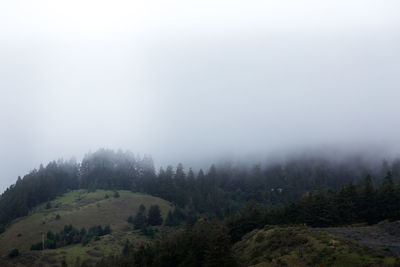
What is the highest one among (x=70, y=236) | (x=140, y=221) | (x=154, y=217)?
(x=154, y=217)

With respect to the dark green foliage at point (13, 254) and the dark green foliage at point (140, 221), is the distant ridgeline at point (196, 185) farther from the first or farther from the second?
the dark green foliage at point (13, 254)

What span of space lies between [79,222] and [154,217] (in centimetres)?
2924

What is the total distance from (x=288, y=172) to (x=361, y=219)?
121339 millimetres

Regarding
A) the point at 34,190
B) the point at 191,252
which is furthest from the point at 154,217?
the point at 191,252

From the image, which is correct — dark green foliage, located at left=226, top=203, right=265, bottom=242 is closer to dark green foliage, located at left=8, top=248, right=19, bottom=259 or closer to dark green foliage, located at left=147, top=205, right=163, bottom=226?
dark green foliage, located at left=147, top=205, right=163, bottom=226

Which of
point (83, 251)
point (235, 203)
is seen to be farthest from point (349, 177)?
point (83, 251)

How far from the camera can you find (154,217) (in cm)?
14100

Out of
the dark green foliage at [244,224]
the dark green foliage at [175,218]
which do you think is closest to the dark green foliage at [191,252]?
the dark green foliage at [244,224]

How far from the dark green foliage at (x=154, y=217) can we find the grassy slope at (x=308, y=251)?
263 ft

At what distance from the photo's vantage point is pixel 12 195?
167 metres

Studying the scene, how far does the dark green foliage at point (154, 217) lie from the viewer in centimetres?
14000

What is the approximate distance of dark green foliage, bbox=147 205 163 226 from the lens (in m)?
140

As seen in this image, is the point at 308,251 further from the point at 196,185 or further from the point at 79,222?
the point at 196,185

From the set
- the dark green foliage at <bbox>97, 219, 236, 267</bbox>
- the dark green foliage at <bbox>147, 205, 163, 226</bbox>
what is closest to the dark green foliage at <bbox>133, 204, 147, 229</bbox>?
the dark green foliage at <bbox>147, 205, 163, 226</bbox>
